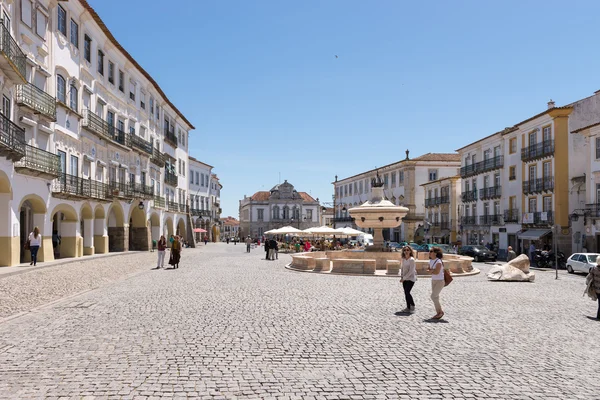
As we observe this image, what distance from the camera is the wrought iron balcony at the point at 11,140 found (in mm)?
18069

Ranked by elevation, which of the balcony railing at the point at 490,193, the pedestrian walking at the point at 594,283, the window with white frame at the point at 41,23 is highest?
the window with white frame at the point at 41,23

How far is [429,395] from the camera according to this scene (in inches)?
227

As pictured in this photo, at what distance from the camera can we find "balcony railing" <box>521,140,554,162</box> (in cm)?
3703

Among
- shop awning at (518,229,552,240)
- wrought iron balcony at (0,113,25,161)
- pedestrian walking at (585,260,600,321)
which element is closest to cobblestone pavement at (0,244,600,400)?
pedestrian walking at (585,260,600,321)

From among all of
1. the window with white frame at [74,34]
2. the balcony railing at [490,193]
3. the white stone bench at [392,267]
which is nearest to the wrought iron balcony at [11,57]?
the window with white frame at [74,34]

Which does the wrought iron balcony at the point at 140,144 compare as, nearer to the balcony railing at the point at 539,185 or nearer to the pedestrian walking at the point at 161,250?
the pedestrian walking at the point at 161,250

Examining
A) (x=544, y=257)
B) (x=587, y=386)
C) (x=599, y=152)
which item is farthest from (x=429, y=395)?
(x=599, y=152)

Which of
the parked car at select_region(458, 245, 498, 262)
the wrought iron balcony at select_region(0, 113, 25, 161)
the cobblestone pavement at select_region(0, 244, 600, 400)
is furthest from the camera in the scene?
the parked car at select_region(458, 245, 498, 262)

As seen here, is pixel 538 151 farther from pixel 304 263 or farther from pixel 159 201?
pixel 159 201

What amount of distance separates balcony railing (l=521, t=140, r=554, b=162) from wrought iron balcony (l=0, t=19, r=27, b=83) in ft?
106

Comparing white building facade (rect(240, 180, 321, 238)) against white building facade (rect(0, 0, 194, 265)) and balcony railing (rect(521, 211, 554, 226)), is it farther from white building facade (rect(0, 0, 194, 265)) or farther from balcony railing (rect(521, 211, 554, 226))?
balcony railing (rect(521, 211, 554, 226))

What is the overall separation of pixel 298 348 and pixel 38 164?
18.5m

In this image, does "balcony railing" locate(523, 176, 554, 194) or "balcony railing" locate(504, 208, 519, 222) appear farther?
"balcony railing" locate(504, 208, 519, 222)

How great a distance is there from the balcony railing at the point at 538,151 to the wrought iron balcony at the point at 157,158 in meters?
28.4
